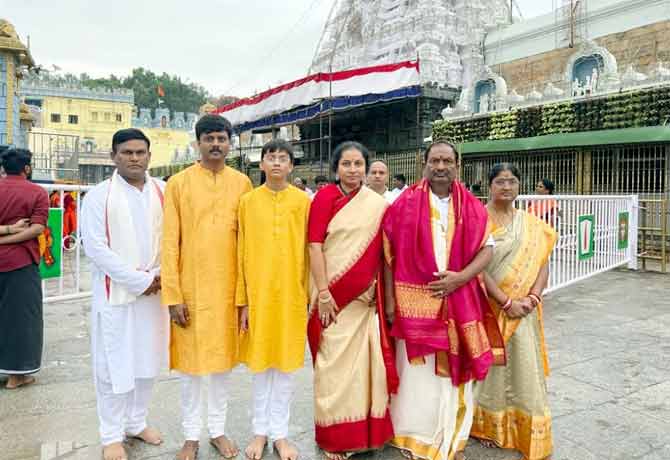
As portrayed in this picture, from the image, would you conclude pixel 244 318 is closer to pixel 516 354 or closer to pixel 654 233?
pixel 516 354

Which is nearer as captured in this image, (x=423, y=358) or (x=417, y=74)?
(x=423, y=358)

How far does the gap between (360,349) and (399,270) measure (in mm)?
458

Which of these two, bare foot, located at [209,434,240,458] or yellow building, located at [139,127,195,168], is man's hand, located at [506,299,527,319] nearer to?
A: bare foot, located at [209,434,240,458]

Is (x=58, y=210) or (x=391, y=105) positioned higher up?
(x=391, y=105)

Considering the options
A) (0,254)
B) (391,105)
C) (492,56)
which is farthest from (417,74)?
(0,254)

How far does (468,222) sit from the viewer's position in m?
2.57

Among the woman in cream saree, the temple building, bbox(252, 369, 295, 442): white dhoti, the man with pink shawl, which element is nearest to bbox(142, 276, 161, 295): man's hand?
bbox(252, 369, 295, 442): white dhoti

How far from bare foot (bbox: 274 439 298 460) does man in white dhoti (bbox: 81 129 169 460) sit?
743 mm

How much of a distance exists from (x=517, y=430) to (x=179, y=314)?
1851 millimetres

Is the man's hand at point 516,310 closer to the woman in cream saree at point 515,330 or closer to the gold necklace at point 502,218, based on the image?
the woman in cream saree at point 515,330

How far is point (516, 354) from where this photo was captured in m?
2.79

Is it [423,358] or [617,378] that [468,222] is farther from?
[617,378]

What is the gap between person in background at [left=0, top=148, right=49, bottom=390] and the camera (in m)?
3.54

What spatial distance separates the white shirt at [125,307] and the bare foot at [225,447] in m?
0.48
